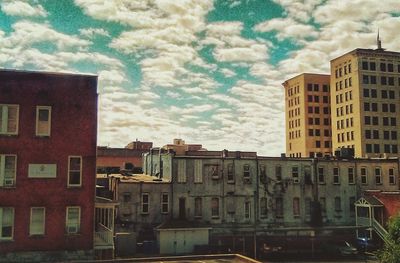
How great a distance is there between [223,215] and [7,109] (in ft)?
88.1

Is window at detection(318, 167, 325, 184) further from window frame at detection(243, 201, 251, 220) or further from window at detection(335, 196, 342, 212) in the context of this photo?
window frame at detection(243, 201, 251, 220)

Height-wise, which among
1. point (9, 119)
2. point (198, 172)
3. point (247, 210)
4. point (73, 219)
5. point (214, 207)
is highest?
point (9, 119)

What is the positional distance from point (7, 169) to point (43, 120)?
13.5 ft

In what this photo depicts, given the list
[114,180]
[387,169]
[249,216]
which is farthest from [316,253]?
[114,180]

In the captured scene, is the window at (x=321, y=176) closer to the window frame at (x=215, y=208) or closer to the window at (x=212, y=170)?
the window at (x=212, y=170)

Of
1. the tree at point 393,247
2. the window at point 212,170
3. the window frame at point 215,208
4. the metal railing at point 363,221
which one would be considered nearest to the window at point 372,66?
the metal railing at point 363,221

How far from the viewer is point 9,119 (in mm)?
29922

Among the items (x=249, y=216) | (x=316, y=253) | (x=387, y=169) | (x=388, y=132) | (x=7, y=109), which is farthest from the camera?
(x=388, y=132)

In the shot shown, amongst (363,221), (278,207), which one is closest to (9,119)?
(278,207)

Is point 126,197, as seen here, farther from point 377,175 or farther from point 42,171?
point 377,175

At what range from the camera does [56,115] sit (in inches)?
1210

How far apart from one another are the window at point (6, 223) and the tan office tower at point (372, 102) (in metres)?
88.3

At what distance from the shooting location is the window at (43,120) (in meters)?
30.3

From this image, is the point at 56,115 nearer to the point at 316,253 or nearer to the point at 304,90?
the point at 316,253
